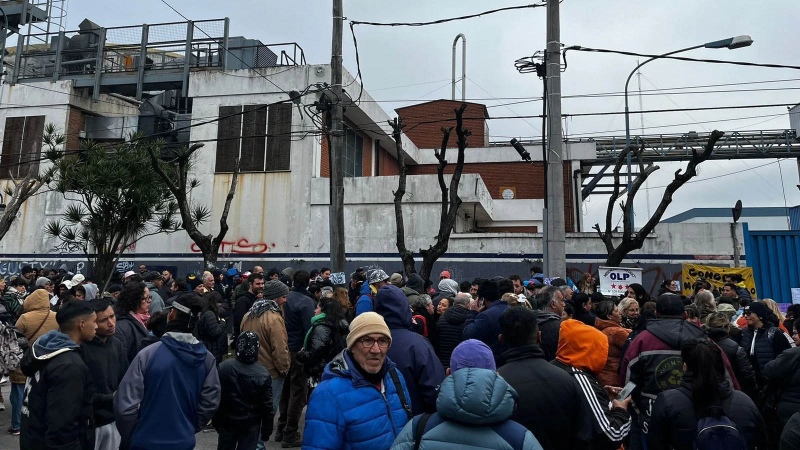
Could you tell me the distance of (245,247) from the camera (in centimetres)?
2081

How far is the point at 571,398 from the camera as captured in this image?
11.2 ft

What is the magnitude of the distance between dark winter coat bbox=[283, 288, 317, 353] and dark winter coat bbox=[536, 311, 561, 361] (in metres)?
3.14

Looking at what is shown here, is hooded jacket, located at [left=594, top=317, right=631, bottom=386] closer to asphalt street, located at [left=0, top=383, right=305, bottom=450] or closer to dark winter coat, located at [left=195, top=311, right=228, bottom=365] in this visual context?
asphalt street, located at [left=0, top=383, right=305, bottom=450]

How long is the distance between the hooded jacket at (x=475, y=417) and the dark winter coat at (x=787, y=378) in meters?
3.41

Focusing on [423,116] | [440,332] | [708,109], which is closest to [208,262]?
[440,332]

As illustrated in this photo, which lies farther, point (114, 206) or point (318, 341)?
point (114, 206)

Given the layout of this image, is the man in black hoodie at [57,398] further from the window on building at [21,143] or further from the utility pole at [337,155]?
the window on building at [21,143]

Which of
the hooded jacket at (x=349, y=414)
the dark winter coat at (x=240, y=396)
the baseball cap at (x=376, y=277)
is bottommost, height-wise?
the dark winter coat at (x=240, y=396)

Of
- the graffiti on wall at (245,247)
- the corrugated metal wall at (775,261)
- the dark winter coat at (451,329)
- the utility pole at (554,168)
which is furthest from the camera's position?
the graffiti on wall at (245,247)

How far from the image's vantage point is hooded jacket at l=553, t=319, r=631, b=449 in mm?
3838

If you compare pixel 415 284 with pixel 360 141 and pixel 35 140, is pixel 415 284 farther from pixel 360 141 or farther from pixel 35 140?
pixel 35 140

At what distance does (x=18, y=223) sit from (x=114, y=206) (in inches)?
322

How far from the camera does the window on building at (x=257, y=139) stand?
826 inches

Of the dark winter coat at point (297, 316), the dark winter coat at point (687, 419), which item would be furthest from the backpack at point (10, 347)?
the dark winter coat at point (687, 419)
